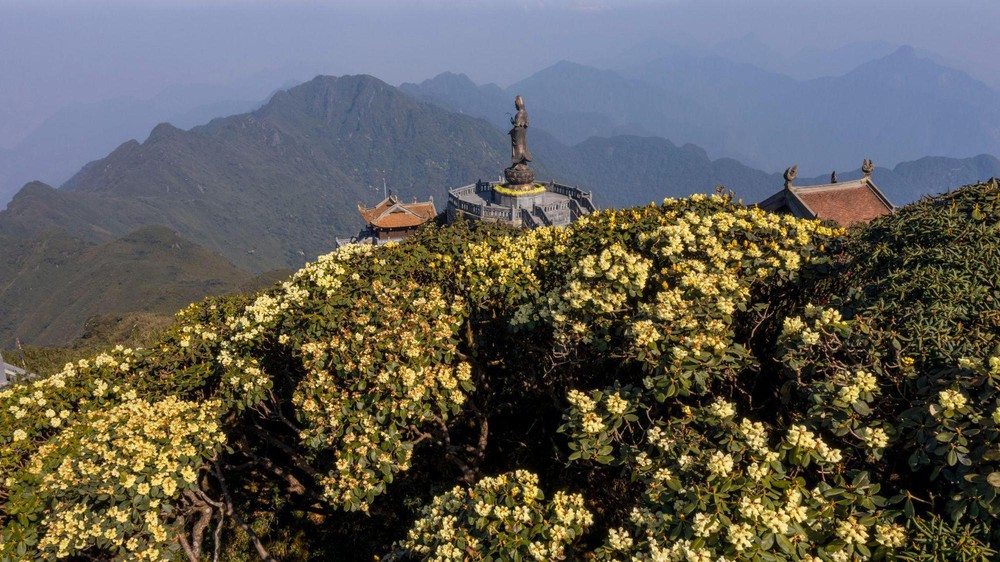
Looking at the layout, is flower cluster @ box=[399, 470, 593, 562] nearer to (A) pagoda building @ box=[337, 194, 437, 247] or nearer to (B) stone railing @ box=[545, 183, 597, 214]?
(B) stone railing @ box=[545, 183, 597, 214]

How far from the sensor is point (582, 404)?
23.5 ft

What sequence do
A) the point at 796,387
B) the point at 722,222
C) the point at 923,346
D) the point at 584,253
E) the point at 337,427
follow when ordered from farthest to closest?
the point at 584,253, the point at 722,222, the point at 337,427, the point at 796,387, the point at 923,346

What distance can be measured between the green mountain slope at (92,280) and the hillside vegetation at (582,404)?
317ft

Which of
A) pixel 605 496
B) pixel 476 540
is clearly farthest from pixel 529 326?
pixel 476 540

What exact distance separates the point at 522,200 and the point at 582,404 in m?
35.1

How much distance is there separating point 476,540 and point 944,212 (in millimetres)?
7901

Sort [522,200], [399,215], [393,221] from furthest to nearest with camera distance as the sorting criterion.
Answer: [399,215], [393,221], [522,200]

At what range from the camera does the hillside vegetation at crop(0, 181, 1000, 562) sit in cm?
553

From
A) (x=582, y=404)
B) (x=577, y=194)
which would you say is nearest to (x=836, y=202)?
(x=577, y=194)

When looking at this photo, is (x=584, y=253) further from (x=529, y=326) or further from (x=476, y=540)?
(x=476, y=540)

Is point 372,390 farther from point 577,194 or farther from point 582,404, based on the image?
point 577,194

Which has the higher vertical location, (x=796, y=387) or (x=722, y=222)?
(x=722, y=222)

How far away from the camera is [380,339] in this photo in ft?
29.7

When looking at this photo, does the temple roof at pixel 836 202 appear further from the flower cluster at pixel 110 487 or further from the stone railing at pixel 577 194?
the flower cluster at pixel 110 487
